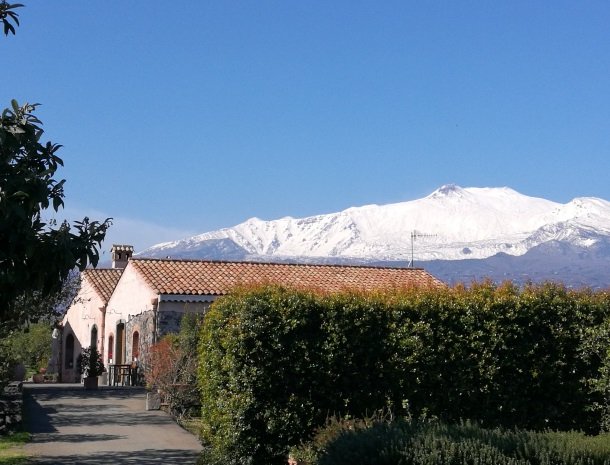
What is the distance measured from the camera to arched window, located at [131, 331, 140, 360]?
107 ft

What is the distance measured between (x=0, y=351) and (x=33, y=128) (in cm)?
1042

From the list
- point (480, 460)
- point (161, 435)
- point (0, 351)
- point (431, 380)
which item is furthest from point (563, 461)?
point (0, 351)

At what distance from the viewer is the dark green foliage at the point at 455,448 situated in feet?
25.9

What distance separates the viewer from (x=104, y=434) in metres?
17.3

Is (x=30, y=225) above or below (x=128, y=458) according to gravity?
above

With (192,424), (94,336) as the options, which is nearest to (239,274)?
(94,336)

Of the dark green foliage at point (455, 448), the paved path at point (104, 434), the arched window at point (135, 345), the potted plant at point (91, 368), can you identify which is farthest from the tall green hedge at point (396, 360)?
the arched window at point (135, 345)

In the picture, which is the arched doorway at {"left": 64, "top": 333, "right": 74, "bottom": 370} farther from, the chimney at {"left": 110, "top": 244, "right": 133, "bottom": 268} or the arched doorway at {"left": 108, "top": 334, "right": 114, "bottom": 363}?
the arched doorway at {"left": 108, "top": 334, "right": 114, "bottom": 363}

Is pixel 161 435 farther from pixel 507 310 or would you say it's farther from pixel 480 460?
pixel 480 460

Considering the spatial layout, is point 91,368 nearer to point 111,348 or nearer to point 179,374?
point 111,348

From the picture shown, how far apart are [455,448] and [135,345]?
26.9m

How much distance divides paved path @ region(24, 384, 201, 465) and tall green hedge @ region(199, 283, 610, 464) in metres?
1.83

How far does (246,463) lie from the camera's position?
12484mm

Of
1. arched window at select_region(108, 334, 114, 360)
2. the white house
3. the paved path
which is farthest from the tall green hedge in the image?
arched window at select_region(108, 334, 114, 360)
